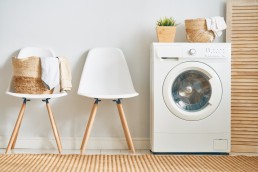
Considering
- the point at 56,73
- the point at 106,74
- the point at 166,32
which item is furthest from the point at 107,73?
the point at 166,32

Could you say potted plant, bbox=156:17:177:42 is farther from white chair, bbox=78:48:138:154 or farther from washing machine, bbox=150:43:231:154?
white chair, bbox=78:48:138:154

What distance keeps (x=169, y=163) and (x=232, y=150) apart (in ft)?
2.57

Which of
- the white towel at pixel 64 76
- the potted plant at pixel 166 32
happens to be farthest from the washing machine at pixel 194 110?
the white towel at pixel 64 76

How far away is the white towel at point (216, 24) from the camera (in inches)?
114

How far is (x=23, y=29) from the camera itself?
10.4ft

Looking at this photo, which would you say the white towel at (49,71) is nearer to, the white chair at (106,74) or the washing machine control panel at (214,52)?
the white chair at (106,74)

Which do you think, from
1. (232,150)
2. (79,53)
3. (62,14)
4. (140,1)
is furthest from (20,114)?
(232,150)

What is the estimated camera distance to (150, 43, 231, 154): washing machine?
9.30 ft

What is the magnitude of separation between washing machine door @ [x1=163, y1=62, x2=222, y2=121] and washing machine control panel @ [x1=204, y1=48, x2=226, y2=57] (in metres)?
0.09

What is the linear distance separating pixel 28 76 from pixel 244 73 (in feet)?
5.98

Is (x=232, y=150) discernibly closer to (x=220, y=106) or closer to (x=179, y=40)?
(x=220, y=106)

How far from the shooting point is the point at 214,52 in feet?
9.31

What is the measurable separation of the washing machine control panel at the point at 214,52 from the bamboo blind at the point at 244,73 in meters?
0.30

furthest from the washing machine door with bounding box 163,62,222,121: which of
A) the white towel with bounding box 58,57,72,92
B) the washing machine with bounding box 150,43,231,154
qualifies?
the white towel with bounding box 58,57,72,92
